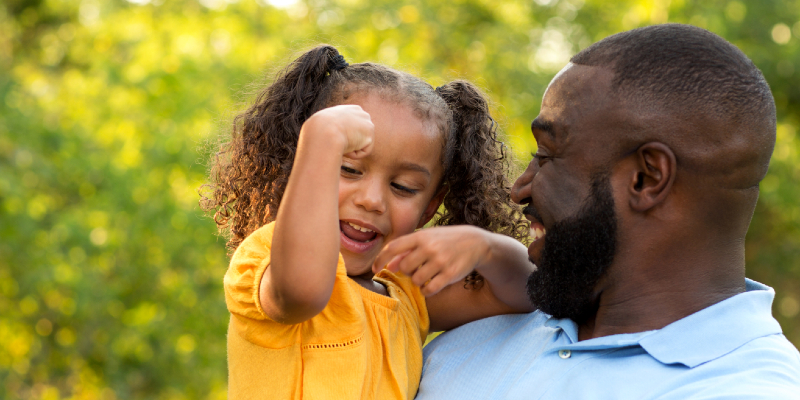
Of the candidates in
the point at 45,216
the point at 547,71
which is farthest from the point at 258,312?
the point at 547,71

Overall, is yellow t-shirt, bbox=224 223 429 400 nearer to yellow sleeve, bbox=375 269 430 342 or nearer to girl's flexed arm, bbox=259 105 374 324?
girl's flexed arm, bbox=259 105 374 324

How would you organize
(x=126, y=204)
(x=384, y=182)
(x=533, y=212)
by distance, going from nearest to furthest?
1. (x=533, y=212)
2. (x=384, y=182)
3. (x=126, y=204)

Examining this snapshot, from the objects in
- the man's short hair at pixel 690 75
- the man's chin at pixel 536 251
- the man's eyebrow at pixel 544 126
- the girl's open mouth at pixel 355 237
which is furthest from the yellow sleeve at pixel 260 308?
the man's short hair at pixel 690 75

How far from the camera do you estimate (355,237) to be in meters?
Answer: 2.14

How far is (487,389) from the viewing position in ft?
6.51

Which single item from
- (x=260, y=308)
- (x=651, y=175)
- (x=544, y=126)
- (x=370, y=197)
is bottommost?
(x=260, y=308)

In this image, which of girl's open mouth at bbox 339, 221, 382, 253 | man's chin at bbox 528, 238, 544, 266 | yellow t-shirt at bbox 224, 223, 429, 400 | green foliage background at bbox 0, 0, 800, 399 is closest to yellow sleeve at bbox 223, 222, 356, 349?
yellow t-shirt at bbox 224, 223, 429, 400

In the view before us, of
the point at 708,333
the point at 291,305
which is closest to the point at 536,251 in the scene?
the point at 708,333

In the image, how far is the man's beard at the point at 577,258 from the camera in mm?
1854

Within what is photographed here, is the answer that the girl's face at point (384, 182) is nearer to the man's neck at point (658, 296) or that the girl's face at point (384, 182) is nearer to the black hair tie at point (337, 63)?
the black hair tie at point (337, 63)

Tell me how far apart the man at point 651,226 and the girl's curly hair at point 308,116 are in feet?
1.45

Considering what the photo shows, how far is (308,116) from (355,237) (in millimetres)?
477

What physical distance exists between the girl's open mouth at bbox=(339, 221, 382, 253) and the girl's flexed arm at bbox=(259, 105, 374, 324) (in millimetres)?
417

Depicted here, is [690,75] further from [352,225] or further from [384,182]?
[352,225]
